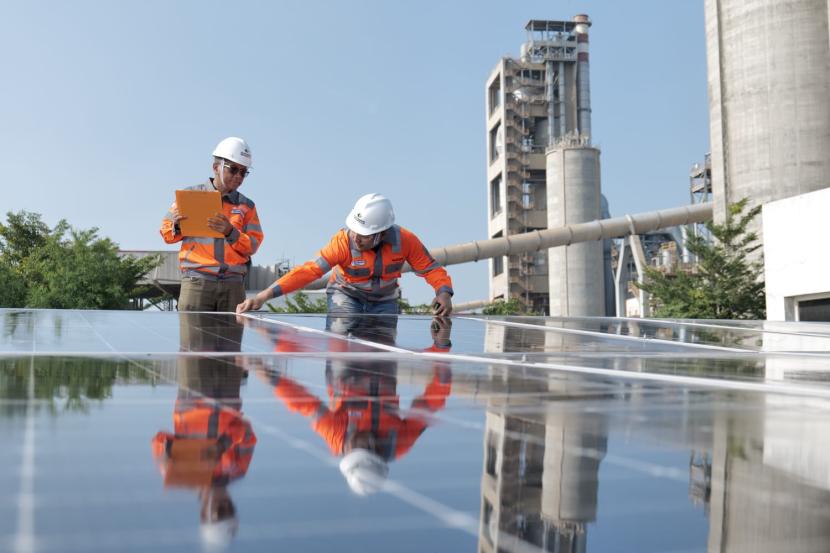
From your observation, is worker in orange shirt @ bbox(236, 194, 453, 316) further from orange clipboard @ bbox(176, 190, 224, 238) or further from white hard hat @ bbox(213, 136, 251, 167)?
white hard hat @ bbox(213, 136, 251, 167)

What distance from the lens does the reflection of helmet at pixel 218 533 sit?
1230 mm

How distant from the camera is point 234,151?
8.15 meters

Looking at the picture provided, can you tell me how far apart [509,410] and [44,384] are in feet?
4.83

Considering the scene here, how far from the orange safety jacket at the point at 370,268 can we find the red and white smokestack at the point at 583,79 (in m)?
60.5

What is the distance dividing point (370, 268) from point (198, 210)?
1592 millimetres

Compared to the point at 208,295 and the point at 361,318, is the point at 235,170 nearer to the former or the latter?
the point at 208,295

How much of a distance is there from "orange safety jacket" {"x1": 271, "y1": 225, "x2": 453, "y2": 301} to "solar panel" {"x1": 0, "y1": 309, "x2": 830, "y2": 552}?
11.9 feet

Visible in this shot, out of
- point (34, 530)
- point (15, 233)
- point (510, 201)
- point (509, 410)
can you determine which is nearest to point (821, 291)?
point (509, 410)

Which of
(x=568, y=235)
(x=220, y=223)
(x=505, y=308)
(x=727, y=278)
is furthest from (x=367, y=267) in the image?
(x=505, y=308)

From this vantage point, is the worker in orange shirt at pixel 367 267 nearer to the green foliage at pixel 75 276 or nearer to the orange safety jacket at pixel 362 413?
the orange safety jacket at pixel 362 413

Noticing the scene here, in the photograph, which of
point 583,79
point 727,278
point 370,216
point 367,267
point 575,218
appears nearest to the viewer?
point 370,216

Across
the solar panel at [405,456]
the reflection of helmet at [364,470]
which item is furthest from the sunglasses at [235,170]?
the reflection of helmet at [364,470]

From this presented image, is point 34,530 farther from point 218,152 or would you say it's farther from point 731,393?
point 218,152

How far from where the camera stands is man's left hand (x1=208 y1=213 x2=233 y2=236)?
25.8 feet
